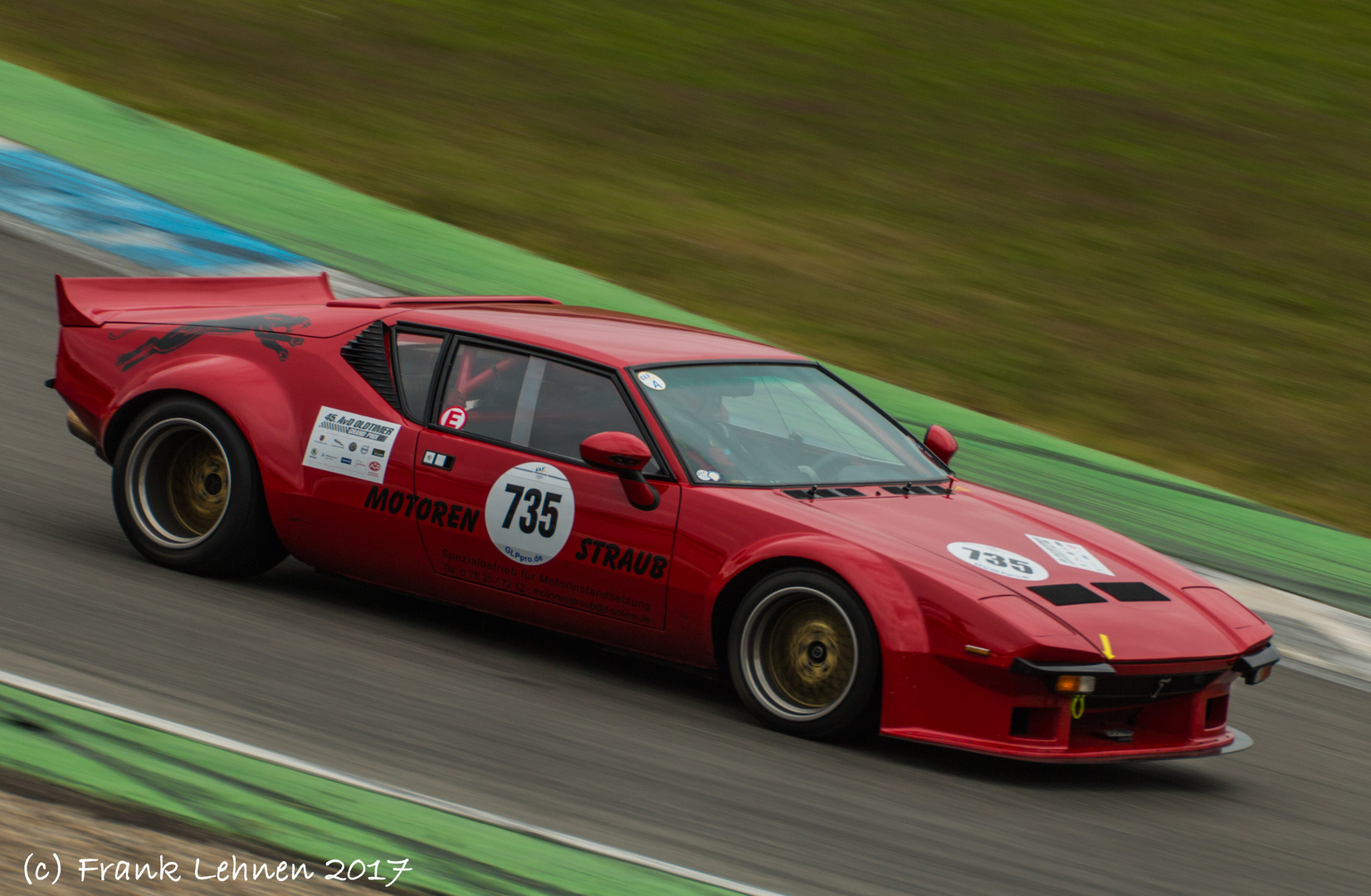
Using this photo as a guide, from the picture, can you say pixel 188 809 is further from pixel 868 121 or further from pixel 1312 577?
pixel 868 121

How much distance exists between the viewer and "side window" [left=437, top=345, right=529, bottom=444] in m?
6.43

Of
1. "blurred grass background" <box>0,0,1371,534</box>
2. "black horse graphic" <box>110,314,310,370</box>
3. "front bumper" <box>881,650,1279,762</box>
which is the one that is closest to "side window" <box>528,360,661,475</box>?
"black horse graphic" <box>110,314,310,370</box>

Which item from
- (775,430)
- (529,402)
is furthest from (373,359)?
(775,430)

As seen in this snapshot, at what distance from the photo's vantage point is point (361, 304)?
278 inches

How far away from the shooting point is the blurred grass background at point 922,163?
40.9ft

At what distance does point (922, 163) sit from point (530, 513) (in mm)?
11490

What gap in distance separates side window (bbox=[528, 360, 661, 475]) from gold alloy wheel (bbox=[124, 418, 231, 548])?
148 cm

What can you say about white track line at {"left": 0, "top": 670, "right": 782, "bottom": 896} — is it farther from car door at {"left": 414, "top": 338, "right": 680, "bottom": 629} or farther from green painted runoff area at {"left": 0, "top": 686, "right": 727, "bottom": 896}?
car door at {"left": 414, "top": 338, "right": 680, "bottom": 629}

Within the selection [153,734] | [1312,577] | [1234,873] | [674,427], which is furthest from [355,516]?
[1312,577]

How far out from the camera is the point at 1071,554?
20.0ft

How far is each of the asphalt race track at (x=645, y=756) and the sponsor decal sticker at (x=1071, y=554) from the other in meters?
0.73

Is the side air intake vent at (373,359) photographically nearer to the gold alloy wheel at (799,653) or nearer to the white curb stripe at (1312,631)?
the gold alloy wheel at (799,653)

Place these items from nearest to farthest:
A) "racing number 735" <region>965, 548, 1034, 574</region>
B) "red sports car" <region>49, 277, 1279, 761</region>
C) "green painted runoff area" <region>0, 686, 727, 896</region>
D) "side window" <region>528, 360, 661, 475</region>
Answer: "green painted runoff area" <region>0, 686, 727, 896</region> → "red sports car" <region>49, 277, 1279, 761</region> → "racing number 735" <region>965, 548, 1034, 574</region> → "side window" <region>528, 360, 661, 475</region>

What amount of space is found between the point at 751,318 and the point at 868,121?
18.8 feet
